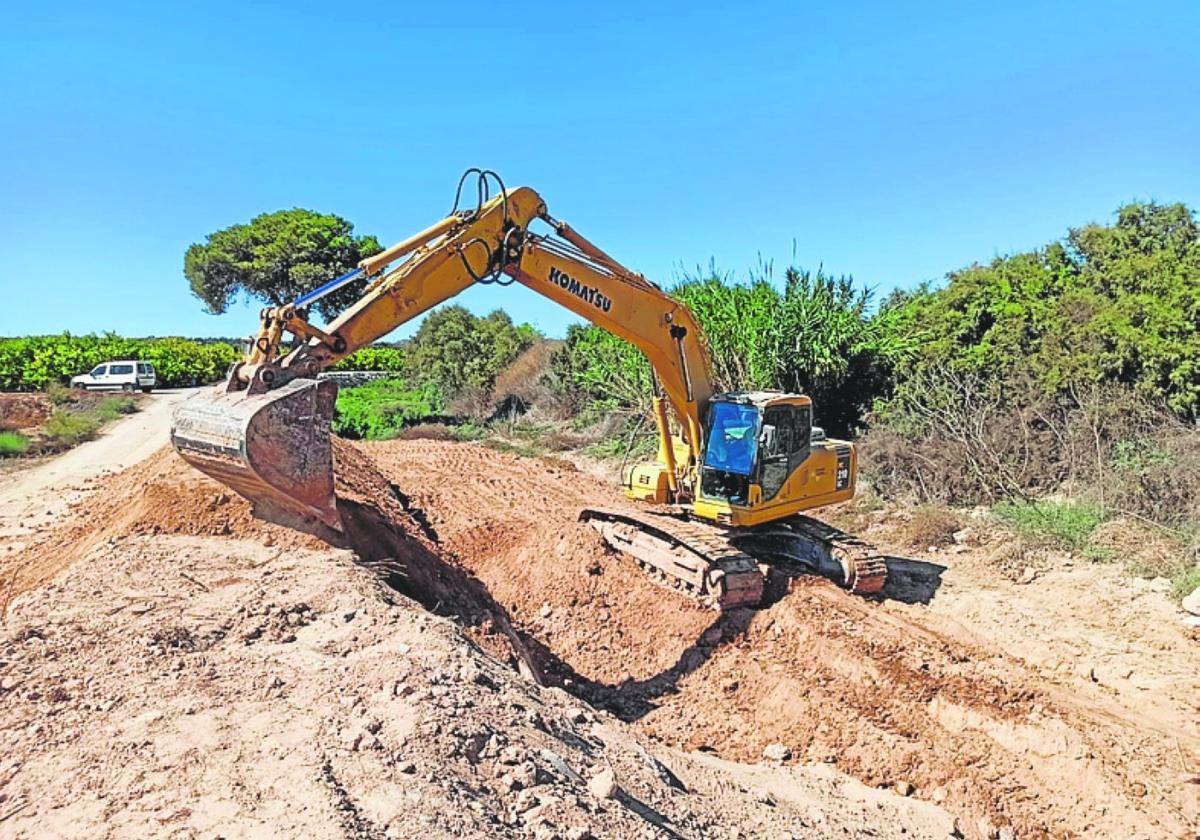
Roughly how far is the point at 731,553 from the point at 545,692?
3417 mm

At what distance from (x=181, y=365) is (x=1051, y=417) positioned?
3570 cm

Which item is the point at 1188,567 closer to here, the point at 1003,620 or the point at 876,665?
the point at 1003,620

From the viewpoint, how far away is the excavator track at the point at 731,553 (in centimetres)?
848

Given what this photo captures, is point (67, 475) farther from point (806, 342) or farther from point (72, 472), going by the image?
point (806, 342)

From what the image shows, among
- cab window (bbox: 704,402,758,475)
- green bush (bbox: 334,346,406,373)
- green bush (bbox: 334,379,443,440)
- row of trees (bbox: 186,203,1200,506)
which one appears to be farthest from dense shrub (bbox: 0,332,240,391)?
cab window (bbox: 704,402,758,475)

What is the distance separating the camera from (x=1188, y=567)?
8891mm

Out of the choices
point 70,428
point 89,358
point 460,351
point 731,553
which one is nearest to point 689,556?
point 731,553

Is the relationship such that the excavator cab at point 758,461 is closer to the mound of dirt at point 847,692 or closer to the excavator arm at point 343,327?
the mound of dirt at point 847,692

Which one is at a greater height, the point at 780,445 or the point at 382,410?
the point at 382,410

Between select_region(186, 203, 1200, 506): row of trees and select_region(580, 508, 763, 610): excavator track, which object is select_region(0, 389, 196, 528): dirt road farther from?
select_region(186, 203, 1200, 506): row of trees

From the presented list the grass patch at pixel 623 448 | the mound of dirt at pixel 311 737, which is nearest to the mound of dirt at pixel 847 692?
the mound of dirt at pixel 311 737

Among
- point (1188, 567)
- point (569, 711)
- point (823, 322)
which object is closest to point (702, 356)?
point (569, 711)

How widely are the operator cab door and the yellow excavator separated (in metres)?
0.01

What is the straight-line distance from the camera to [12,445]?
1816 cm
